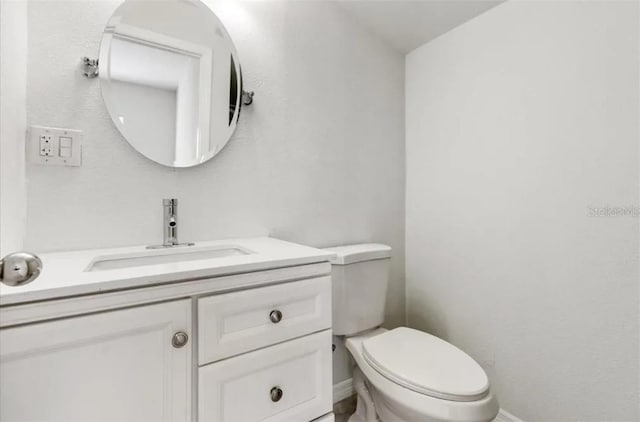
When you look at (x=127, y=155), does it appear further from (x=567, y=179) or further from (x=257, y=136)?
(x=567, y=179)

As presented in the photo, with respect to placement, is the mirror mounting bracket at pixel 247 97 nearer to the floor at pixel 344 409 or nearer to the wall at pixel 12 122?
the wall at pixel 12 122

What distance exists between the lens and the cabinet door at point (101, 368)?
0.55m

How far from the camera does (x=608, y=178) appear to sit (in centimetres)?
112

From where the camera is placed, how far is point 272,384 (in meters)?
0.81

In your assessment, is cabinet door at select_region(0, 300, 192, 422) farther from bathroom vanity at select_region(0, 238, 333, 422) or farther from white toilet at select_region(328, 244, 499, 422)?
white toilet at select_region(328, 244, 499, 422)

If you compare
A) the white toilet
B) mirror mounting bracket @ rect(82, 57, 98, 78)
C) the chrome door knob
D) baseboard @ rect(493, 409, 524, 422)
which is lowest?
baseboard @ rect(493, 409, 524, 422)

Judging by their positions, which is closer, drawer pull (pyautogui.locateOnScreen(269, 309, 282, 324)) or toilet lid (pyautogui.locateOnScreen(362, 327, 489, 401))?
drawer pull (pyautogui.locateOnScreen(269, 309, 282, 324))

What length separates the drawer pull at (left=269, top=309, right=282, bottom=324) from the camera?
0.80 meters

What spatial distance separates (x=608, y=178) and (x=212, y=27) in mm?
1590

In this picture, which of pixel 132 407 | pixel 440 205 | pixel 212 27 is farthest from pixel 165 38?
pixel 440 205

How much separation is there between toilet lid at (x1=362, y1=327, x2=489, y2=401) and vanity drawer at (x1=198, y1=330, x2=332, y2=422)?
0.96ft

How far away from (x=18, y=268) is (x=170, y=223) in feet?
2.02

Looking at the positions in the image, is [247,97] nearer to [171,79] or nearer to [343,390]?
[171,79]

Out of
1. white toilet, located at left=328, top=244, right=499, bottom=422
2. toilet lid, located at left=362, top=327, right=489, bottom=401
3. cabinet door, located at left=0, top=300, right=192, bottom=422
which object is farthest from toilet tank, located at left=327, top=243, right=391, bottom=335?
cabinet door, located at left=0, top=300, right=192, bottom=422
